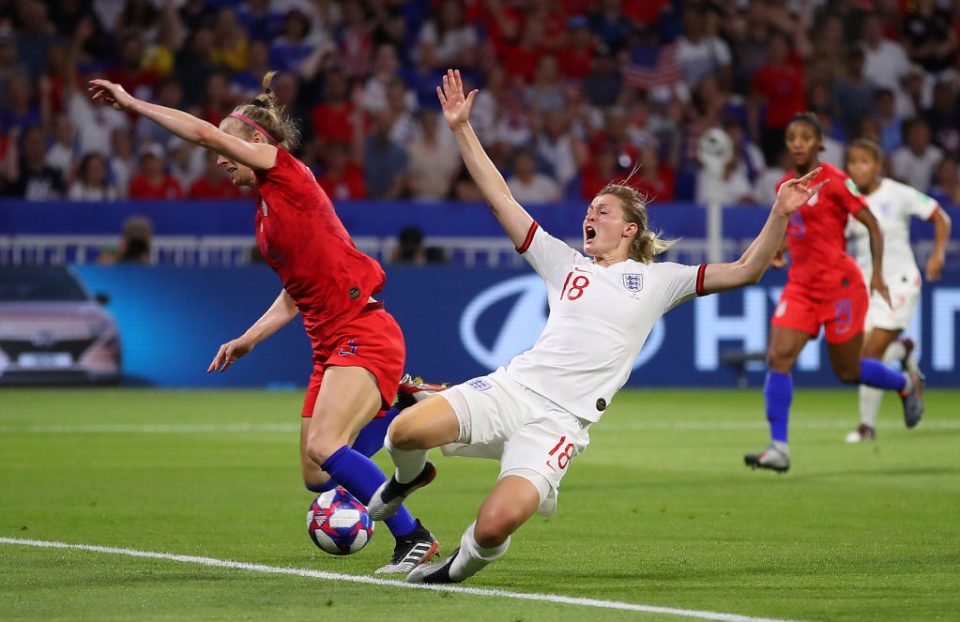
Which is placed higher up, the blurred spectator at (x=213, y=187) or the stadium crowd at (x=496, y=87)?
the stadium crowd at (x=496, y=87)

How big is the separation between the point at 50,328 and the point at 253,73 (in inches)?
212

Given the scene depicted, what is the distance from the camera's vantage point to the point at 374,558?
809 centimetres

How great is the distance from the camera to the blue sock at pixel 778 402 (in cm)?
1207

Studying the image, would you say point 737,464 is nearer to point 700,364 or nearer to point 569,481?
point 569,481

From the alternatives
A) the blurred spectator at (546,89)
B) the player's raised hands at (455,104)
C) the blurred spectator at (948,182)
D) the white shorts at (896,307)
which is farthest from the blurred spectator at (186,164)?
the player's raised hands at (455,104)

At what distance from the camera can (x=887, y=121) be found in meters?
24.0

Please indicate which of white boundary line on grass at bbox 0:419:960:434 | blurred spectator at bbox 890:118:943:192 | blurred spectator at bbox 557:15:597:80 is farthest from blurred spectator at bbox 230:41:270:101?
blurred spectator at bbox 890:118:943:192

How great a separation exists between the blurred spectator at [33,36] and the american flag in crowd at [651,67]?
8.14 metres

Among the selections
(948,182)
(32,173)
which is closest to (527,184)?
(948,182)

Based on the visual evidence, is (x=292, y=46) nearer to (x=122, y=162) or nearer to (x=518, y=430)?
(x=122, y=162)

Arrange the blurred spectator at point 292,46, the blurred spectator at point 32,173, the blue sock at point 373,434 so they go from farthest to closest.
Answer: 1. the blurred spectator at point 292,46
2. the blurred spectator at point 32,173
3. the blue sock at point 373,434

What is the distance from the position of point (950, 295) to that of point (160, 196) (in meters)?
9.76

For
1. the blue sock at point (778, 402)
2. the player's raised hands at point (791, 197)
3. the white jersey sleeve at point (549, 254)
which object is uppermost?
the player's raised hands at point (791, 197)

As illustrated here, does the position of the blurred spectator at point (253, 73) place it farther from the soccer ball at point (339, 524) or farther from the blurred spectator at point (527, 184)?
the soccer ball at point (339, 524)
